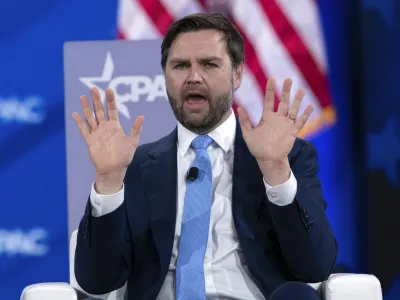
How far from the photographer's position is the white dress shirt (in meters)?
2.12

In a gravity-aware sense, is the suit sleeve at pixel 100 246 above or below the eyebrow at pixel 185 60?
below

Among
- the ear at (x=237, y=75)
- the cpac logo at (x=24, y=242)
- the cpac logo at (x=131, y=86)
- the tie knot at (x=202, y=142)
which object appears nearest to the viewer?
the tie knot at (x=202, y=142)

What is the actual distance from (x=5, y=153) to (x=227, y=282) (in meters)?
1.83

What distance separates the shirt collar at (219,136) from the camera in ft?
7.41

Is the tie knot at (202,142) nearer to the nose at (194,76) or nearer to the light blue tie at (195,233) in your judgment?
the light blue tie at (195,233)

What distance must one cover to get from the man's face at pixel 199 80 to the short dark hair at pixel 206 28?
21 millimetres

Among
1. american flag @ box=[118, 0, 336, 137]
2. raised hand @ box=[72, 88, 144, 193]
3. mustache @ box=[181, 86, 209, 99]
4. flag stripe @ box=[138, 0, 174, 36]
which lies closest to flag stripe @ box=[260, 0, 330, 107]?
american flag @ box=[118, 0, 336, 137]

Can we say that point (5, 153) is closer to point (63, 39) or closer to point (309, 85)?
point (63, 39)

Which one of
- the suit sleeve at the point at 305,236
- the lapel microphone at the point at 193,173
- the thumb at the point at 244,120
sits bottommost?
the suit sleeve at the point at 305,236

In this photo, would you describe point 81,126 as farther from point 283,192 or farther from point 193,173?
point 283,192

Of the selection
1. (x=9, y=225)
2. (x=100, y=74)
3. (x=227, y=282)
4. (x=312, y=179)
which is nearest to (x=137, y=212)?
(x=227, y=282)

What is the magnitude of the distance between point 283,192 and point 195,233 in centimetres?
30

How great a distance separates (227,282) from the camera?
7.01 feet

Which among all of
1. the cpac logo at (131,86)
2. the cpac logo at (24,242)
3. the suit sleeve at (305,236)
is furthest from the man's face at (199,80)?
the cpac logo at (24,242)
